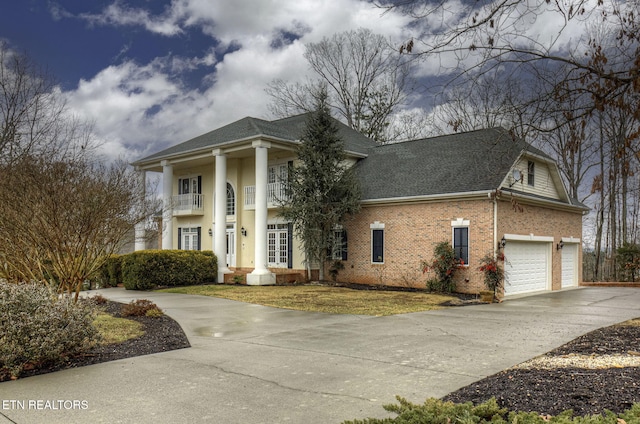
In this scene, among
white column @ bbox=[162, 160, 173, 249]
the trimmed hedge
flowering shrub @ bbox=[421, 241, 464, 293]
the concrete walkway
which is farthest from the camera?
white column @ bbox=[162, 160, 173, 249]

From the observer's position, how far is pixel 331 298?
54.3 feet

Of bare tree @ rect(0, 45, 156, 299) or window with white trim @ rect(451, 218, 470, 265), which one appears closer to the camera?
bare tree @ rect(0, 45, 156, 299)

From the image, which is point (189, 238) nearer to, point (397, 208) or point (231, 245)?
point (231, 245)

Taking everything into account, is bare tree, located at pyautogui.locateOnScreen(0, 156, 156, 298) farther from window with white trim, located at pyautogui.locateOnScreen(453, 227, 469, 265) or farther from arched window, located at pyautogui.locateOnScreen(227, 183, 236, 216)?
arched window, located at pyautogui.locateOnScreen(227, 183, 236, 216)

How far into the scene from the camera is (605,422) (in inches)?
146

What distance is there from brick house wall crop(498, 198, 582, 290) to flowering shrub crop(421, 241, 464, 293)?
6.03 ft

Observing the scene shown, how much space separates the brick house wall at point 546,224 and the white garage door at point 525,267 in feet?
1.68

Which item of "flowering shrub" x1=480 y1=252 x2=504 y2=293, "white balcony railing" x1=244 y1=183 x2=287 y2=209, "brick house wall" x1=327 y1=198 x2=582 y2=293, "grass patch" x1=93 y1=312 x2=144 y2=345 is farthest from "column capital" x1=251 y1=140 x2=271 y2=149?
"grass patch" x1=93 y1=312 x2=144 y2=345

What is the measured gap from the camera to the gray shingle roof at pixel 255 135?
23234 mm

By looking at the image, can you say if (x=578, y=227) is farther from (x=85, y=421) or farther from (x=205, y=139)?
(x=85, y=421)

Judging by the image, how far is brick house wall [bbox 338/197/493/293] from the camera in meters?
18.2

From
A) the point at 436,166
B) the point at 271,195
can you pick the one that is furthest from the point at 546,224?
the point at 271,195

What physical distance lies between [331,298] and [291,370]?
32.0 feet

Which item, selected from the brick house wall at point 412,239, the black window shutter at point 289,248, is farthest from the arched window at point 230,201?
the brick house wall at point 412,239
